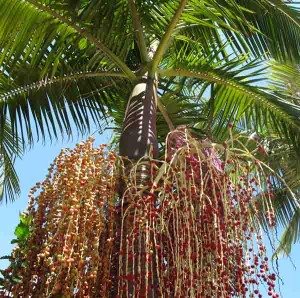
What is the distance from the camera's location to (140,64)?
3.83m

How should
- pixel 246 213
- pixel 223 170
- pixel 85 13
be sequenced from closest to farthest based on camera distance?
pixel 246 213
pixel 223 170
pixel 85 13

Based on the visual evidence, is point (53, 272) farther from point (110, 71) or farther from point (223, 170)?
point (110, 71)

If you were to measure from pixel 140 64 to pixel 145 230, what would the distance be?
5.70 ft

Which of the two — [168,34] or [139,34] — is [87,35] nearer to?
[139,34]

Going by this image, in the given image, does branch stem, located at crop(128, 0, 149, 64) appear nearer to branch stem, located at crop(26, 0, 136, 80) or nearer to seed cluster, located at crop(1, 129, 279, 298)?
branch stem, located at crop(26, 0, 136, 80)

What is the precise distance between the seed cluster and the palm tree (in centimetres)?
32

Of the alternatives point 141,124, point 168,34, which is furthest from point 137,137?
point 168,34

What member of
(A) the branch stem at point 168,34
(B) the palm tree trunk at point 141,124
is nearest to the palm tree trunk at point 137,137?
(B) the palm tree trunk at point 141,124

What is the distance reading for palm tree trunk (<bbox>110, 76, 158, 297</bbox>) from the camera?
2549mm

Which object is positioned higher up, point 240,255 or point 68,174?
point 68,174

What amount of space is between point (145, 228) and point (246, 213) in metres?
0.48

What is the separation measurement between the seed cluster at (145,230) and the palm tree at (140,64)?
32 centimetres

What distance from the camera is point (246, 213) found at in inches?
99.8

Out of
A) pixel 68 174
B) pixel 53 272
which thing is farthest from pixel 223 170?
pixel 53 272
